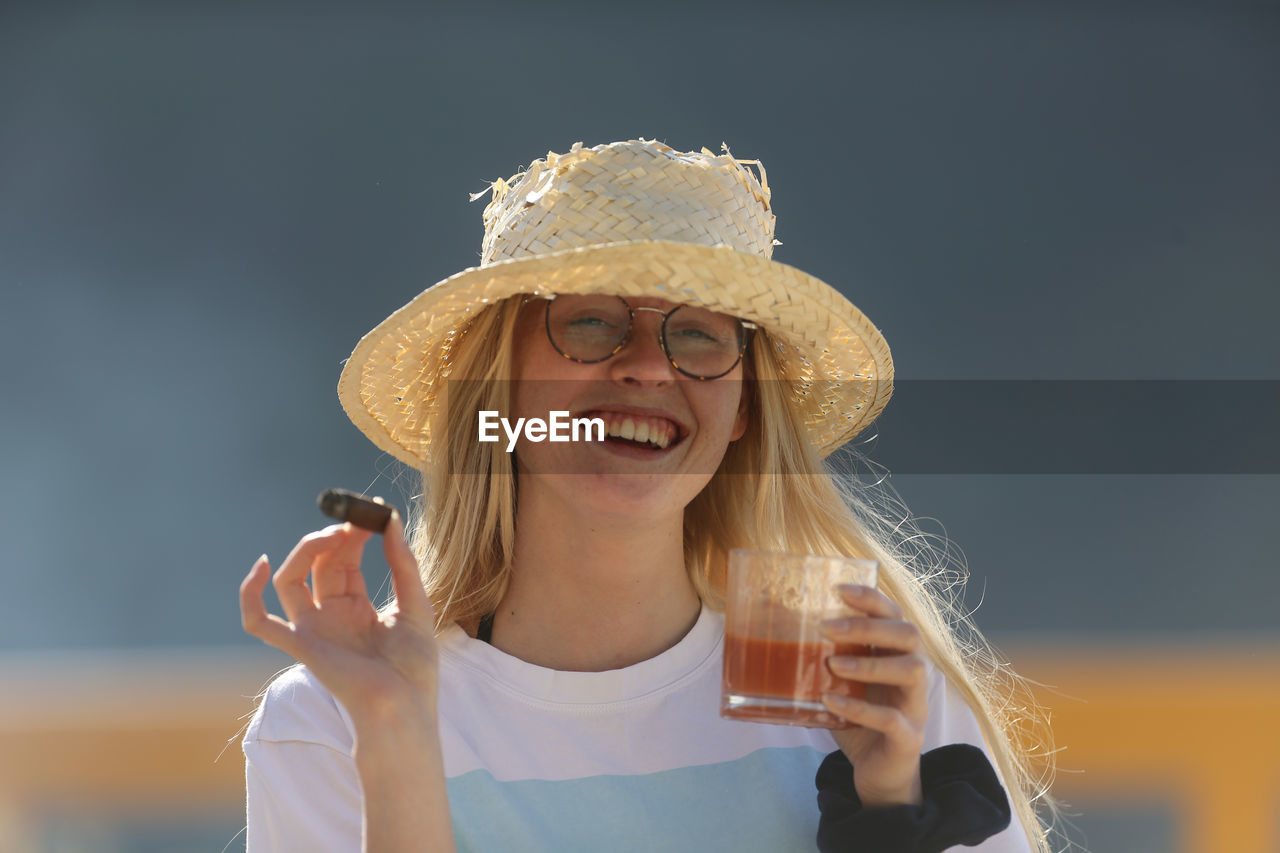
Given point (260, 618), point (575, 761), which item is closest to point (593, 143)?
point (575, 761)

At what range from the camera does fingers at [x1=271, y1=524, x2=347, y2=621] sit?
1.43m

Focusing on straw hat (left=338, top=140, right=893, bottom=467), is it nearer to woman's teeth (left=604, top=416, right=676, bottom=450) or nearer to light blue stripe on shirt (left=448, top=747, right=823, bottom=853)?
woman's teeth (left=604, top=416, right=676, bottom=450)

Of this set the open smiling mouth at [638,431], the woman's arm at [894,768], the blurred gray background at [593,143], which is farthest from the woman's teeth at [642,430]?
the blurred gray background at [593,143]

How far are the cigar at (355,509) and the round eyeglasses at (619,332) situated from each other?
2.02 feet

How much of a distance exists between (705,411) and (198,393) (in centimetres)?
330

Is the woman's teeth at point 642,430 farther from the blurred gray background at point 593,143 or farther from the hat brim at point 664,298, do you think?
the blurred gray background at point 593,143

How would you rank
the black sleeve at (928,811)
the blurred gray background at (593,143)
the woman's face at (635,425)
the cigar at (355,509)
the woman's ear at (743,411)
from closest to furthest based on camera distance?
the cigar at (355,509) < the black sleeve at (928,811) < the woman's face at (635,425) < the woman's ear at (743,411) < the blurred gray background at (593,143)

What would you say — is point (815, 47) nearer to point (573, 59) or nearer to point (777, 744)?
point (573, 59)

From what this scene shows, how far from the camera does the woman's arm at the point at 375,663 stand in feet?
4.59

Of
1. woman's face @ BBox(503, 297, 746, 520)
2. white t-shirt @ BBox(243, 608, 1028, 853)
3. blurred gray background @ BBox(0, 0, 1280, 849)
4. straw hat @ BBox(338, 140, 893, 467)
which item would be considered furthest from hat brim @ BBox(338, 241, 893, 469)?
blurred gray background @ BBox(0, 0, 1280, 849)

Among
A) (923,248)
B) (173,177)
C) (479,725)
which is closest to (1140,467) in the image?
(923,248)

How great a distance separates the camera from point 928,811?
165 cm

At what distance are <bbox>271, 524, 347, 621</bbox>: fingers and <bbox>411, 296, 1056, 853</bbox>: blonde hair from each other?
60 centimetres

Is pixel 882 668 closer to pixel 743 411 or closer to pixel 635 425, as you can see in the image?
pixel 635 425
